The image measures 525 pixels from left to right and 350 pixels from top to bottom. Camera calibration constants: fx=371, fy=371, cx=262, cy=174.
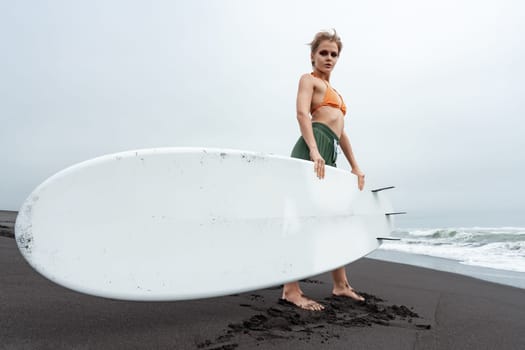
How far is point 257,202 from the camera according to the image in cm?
196

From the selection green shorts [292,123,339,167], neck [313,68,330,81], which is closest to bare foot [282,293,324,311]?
green shorts [292,123,339,167]

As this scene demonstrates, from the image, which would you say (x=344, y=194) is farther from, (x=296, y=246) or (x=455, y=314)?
(x=455, y=314)

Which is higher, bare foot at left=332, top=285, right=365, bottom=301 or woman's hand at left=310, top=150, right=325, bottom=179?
woman's hand at left=310, top=150, right=325, bottom=179

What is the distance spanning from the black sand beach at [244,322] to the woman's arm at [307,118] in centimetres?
85

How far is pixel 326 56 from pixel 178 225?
1.57 metres

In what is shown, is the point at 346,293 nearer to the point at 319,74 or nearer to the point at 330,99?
the point at 330,99

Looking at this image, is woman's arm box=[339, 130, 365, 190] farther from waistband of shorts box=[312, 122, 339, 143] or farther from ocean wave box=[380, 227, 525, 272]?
ocean wave box=[380, 227, 525, 272]

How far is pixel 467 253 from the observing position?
662 cm

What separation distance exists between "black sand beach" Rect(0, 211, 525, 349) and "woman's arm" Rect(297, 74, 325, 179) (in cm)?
85

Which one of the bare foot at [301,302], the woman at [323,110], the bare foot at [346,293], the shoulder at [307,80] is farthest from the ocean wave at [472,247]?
the shoulder at [307,80]

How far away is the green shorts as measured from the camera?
2416mm

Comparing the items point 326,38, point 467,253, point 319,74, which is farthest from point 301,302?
point 467,253

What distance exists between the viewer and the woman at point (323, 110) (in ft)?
7.74

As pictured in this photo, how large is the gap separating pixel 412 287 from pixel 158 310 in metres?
2.35
